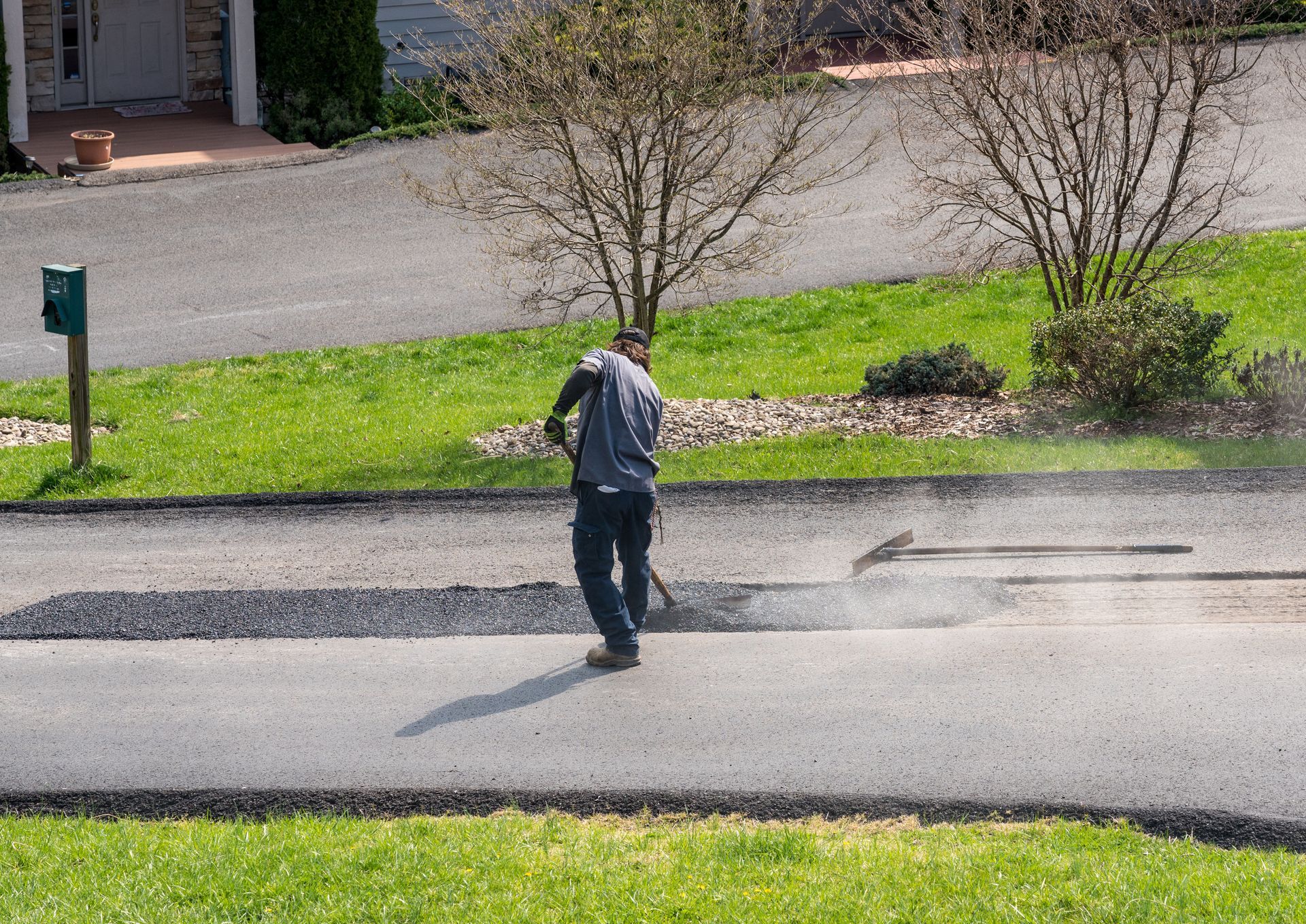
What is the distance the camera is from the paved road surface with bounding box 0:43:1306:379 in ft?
54.7

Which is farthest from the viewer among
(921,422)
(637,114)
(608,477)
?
(921,422)

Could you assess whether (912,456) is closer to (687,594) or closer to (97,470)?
(687,594)

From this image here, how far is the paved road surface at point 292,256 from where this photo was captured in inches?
657

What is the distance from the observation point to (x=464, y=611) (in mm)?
8609

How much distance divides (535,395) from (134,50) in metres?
14.8

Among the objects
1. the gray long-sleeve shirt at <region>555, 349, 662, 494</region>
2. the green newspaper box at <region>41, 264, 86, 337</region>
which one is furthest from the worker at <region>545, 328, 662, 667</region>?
the green newspaper box at <region>41, 264, 86, 337</region>

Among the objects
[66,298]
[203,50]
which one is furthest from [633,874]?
[203,50]

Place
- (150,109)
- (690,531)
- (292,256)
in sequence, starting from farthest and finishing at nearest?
1. (150,109)
2. (292,256)
3. (690,531)

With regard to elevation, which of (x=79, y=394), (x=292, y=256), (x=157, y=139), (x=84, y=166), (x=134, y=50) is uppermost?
(x=134, y=50)

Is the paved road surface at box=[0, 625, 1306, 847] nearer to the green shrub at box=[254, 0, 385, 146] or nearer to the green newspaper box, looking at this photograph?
the green newspaper box

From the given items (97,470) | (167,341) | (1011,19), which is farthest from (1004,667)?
(167,341)

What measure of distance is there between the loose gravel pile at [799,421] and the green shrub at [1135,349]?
28.4 inches

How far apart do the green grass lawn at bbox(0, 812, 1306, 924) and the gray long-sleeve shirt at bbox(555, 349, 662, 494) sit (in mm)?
2116

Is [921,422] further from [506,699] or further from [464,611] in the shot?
[506,699]
